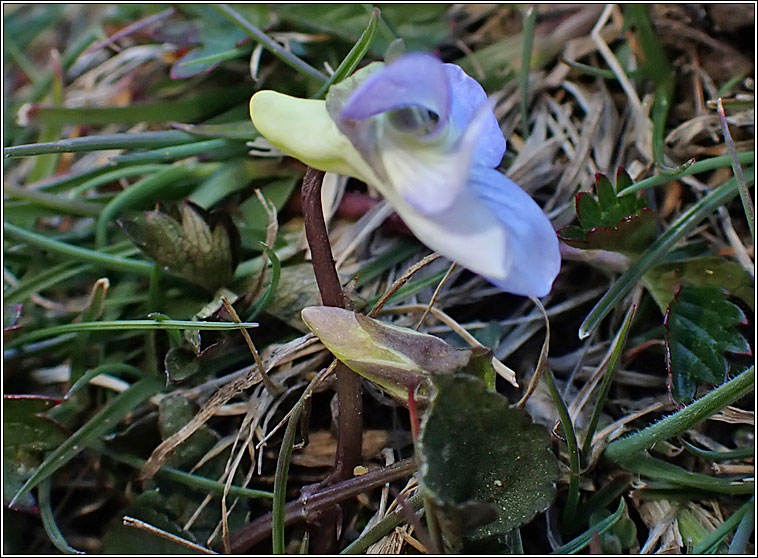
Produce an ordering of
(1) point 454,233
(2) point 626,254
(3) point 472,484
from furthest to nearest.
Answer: (2) point 626,254, (3) point 472,484, (1) point 454,233

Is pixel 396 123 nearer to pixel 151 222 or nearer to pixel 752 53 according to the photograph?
pixel 151 222

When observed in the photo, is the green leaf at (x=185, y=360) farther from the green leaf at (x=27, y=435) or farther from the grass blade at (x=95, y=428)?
the green leaf at (x=27, y=435)

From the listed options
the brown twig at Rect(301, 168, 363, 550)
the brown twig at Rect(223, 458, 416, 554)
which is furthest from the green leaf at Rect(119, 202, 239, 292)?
the brown twig at Rect(223, 458, 416, 554)

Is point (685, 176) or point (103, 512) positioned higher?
point (685, 176)

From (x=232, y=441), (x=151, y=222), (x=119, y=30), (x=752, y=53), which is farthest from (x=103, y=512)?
(x=752, y=53)

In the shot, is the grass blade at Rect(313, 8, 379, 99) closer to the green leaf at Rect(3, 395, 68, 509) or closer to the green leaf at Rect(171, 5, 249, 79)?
the green leaf at Rect(171, 5, 249, 79)

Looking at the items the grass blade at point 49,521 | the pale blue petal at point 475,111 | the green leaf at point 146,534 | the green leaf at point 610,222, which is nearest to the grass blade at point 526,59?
the green leaf at point 610,222

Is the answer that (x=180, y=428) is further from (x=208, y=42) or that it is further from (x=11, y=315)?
(x=208, y=42)
